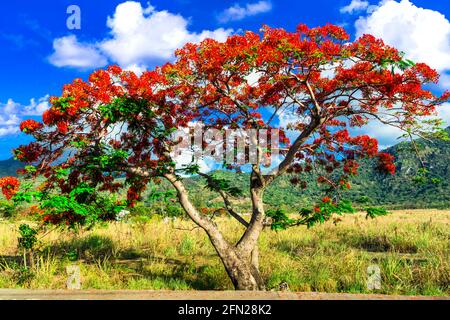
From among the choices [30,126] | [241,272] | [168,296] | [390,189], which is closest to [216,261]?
[241,272]

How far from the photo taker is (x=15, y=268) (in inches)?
330

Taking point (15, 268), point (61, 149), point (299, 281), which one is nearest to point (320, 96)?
point (299, 281)

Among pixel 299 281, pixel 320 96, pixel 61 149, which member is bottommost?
pixel 299 281

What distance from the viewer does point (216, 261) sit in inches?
368

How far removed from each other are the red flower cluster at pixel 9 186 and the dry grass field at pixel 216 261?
1984 millimetres

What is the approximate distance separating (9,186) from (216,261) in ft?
16.3

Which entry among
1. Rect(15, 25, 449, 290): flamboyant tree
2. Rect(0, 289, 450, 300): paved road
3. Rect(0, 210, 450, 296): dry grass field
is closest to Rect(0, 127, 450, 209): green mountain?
Rect(0, 210, 450, 296): dry grass field

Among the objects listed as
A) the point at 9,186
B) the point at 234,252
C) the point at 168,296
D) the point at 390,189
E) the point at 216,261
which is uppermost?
the point at 9,186

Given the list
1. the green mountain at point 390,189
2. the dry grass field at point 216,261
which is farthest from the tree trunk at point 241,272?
the green mountain at point 390,189

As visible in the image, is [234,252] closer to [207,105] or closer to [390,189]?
[207,105]

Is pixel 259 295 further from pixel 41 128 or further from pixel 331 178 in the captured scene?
pixel 331 178

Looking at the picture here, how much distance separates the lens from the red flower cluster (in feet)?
20.4
